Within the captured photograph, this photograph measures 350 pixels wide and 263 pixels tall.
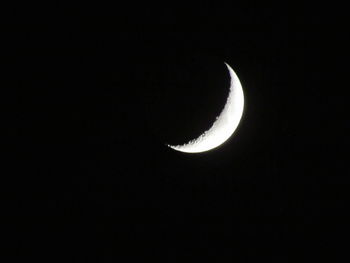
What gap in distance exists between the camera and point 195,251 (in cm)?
370

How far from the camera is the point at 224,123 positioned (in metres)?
2.46

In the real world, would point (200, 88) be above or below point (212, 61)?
below

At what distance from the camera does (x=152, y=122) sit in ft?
8.21

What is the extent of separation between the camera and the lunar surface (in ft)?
7.98

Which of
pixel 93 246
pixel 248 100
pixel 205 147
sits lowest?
pixel 93 246

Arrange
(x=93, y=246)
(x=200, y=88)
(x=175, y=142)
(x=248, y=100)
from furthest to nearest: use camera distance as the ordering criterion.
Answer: (x=93, y=246) → (x=248, y=100) → (x=175, y=142) → (x=200, y=88)

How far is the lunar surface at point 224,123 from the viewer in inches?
95.8

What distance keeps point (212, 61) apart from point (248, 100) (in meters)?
0.67

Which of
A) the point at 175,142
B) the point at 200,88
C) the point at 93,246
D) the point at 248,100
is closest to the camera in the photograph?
the point at 200,88

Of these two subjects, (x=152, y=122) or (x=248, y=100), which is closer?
(x=152, y=122)

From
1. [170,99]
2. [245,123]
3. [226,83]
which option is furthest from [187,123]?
[245,123]

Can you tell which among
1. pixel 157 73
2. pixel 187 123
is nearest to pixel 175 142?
pixel 187 123

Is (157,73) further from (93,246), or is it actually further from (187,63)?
(93,246)

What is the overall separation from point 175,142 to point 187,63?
62 centimetres
